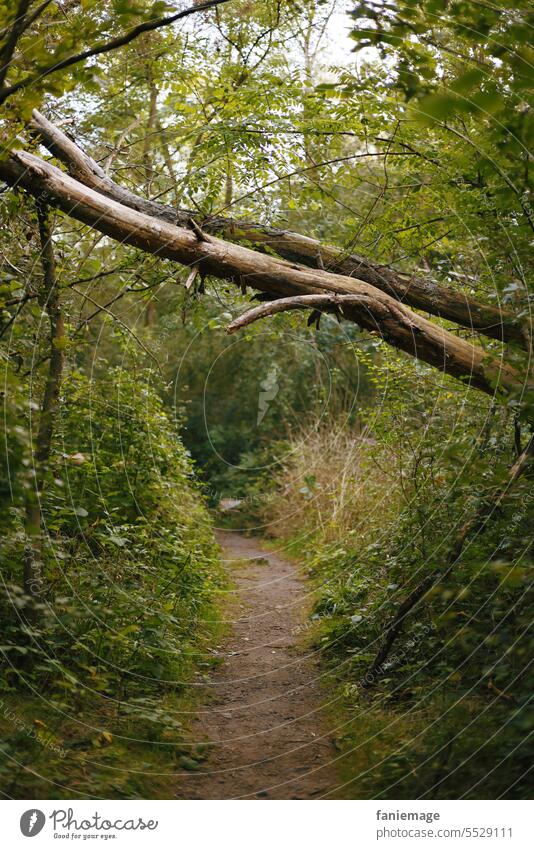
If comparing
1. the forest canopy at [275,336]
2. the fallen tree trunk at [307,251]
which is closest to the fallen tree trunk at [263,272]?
the forest canopy at [275,336]

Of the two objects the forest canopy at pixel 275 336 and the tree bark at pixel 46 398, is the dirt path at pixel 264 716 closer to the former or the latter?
the forest canopy at pixel 275 336

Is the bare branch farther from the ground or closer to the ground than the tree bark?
farther from the ground

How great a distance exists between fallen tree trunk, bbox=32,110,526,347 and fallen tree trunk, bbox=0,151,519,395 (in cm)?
24

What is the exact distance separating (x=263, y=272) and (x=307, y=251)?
0.62 meters

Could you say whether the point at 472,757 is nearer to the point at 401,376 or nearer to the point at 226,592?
the point at 401,376

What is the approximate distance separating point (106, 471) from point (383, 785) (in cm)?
340

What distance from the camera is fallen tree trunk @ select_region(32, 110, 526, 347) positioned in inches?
194

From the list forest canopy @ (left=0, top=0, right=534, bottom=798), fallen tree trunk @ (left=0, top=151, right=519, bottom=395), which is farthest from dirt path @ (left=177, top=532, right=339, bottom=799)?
fallen tree trunk @ (left=0, top=151, right=519, bottom=395)

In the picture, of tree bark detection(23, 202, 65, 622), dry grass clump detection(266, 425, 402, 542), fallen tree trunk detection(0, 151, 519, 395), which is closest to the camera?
tree bark detection(23, 202, 65, 622)

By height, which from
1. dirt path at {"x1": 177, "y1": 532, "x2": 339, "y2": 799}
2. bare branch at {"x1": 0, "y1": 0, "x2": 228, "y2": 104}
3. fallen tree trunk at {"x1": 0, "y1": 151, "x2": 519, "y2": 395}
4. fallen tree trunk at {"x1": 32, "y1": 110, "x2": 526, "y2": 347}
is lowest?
dirt path at {"x1": 177, "y1": 532, "x2": 339, "y2": 799}

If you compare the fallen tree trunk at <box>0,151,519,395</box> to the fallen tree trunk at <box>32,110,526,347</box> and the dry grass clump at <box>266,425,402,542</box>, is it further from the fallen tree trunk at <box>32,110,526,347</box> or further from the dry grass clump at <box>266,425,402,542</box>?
the dry grass clump at <box>266,425,402,542</box>

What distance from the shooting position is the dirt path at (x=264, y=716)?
3.42m

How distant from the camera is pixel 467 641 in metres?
3.68
